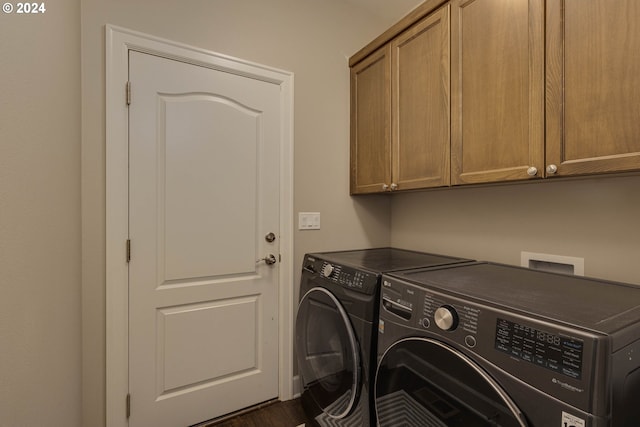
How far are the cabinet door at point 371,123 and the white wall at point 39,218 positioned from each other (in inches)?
60.5

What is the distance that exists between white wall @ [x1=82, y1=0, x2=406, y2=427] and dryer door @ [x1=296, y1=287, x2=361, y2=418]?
1.31ft

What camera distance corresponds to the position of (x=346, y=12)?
2.07 m

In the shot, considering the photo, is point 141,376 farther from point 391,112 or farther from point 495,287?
point 391,112

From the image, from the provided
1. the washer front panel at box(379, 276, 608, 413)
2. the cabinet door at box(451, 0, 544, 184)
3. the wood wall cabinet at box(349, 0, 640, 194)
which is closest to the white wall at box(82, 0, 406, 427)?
the wood wall cabinet at box(349, 0, 640, 194)

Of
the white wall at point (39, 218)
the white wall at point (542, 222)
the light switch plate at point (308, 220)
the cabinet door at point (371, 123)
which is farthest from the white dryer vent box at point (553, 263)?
the white wall at point (39, 218)

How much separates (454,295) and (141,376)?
5.11ft

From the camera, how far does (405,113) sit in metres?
1.65

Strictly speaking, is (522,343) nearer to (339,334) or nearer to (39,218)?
(339,334)

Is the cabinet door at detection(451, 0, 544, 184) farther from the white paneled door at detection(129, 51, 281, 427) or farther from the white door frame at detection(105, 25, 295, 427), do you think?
the white door frame at detection(105, 25, 295, 427)

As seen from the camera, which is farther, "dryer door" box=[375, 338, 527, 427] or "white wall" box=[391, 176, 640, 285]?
"white wall" box=[391, 176, 640, 285]

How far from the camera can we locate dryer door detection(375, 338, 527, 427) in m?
0.74

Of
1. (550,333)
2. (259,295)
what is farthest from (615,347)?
(259,295)

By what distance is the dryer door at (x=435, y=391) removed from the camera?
739 millimetres

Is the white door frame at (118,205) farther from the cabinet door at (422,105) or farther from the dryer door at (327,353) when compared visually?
the cabinet door at (422,105)
